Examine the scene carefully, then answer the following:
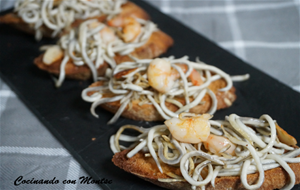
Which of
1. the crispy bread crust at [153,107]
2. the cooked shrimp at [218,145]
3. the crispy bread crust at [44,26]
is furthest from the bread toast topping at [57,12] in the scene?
the cooked shrimp at [218,145]

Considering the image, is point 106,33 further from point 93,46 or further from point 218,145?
point 218,145

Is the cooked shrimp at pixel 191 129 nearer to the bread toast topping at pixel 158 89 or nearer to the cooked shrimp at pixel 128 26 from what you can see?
the bread toast topping at pixel 158 89

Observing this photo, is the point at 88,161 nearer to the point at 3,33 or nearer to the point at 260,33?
the point at 3,33

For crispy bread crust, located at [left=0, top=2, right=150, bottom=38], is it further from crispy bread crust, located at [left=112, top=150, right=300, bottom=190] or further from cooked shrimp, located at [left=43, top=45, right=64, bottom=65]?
crispy bread crust, located at [left=112, top=150, right=300, bottom=190]

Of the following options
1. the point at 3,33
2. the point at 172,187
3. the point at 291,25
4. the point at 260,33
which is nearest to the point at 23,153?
the point at 172,187

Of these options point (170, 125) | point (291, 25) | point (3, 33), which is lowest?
point (3, 33)

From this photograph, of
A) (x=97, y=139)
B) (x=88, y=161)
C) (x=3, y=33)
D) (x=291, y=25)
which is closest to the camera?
(x=88, y=161)

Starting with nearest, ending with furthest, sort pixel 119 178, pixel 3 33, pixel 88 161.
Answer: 1. pixel 119 178
2. pixel 88 161
3. pixel 3 33
